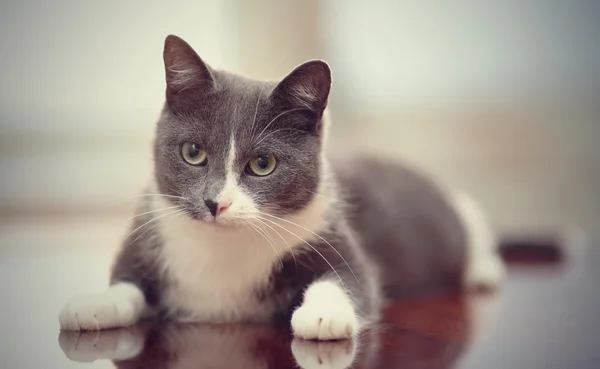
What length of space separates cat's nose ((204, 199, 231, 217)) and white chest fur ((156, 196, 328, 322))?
0.11m

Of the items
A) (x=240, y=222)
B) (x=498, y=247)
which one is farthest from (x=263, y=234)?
(x=498, y=247)

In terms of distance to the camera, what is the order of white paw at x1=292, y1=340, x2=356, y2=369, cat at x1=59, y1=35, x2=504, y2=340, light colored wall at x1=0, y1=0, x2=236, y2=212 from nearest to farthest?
white paw at x1=292, y1=340, x2=356, y2=369
cat at x1=59, y1=35, x2=504, y2=340
light colored wall at x1=0, y1=0, x2=236, y2=212

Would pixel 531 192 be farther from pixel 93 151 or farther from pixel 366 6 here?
pixel 93 151

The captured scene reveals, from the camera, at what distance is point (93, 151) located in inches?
79.7

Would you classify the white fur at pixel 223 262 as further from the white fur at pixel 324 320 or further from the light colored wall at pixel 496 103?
the light colored wall at pixel 496 103

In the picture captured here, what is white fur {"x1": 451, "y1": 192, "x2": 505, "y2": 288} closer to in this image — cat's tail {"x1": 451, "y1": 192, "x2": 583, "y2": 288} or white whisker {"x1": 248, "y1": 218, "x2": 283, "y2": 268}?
cat's tail {"x1": 451, "y1": 192, "x2": 583, "y2": 288}

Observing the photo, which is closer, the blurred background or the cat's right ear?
the cat's right ear

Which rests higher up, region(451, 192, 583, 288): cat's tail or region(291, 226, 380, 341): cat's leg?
region(291, 226, 380, 341): cat's leg

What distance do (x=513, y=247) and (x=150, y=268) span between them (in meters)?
1.48

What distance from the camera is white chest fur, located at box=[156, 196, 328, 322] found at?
1.17 m

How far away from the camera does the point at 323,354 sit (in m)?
1.02

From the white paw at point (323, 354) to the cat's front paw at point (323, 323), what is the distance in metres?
0.01

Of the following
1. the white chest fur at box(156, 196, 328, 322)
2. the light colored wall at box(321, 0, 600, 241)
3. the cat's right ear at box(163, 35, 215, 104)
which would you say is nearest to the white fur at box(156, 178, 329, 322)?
the white chest fur at box(156, 196, 328, 322)

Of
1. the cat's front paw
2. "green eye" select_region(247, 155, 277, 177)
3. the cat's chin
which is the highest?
"green eye" select_region(247, 155, 277, 177)
